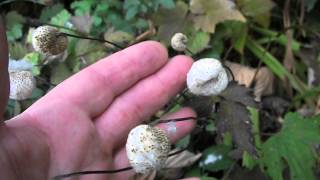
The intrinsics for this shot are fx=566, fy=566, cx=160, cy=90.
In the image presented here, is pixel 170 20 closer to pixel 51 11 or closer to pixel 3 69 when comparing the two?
pixel 51 11

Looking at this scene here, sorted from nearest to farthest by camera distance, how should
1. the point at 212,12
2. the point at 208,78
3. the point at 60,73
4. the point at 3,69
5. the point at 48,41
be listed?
the point at 3,69 < the point at 208,78 < the point at 48,41 < the point at 60,73 < the point at 212,12

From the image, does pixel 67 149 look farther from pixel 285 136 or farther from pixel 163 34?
pixel 163 34

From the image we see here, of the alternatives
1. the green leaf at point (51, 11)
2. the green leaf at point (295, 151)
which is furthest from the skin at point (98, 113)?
the green leaf at point (51, 11)

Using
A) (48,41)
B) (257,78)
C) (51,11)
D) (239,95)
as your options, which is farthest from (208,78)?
(51,11)

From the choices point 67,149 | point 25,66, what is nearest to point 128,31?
point 25,66

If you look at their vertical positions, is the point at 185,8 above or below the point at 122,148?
above
